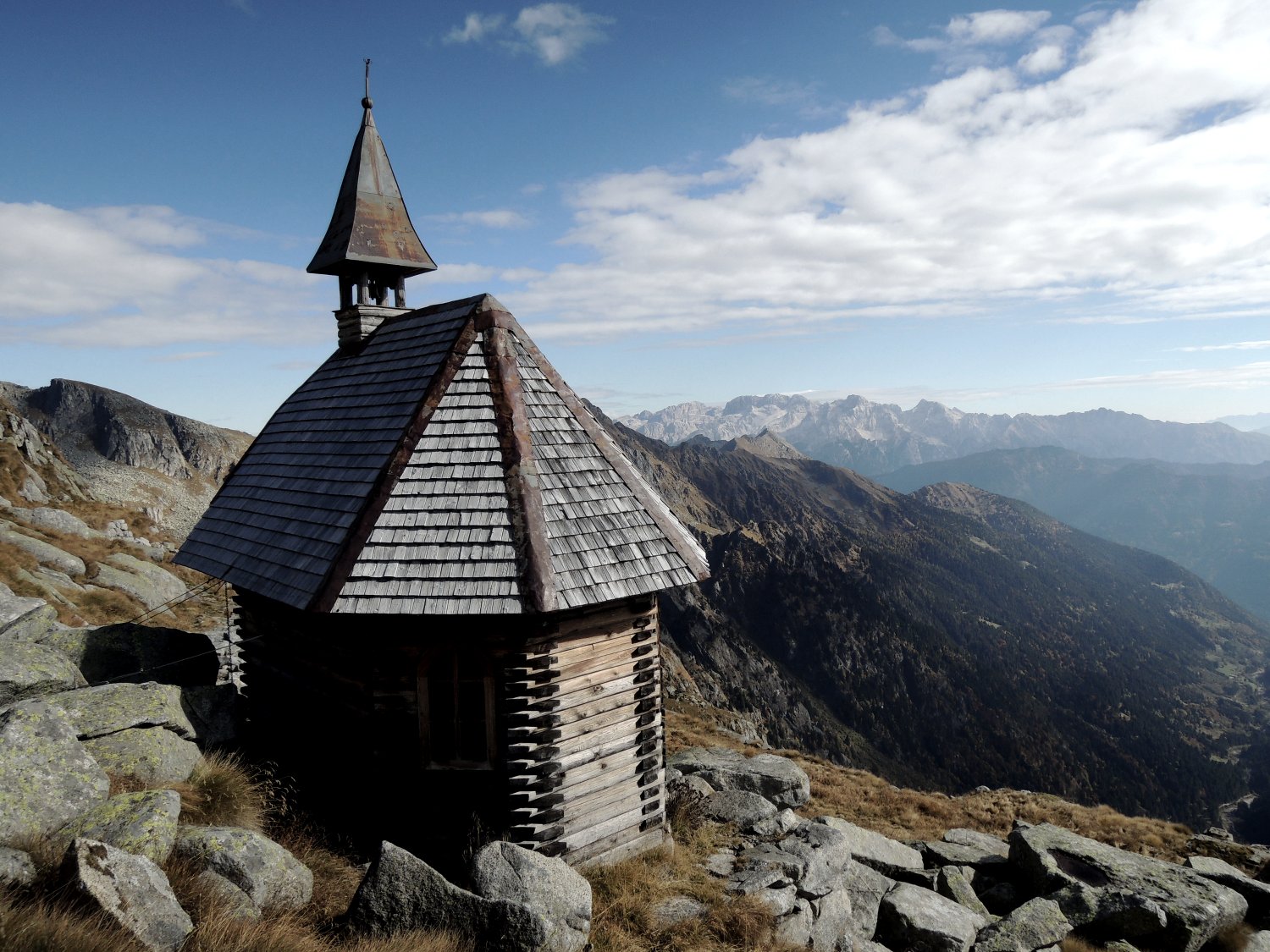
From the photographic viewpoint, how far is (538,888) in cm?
904

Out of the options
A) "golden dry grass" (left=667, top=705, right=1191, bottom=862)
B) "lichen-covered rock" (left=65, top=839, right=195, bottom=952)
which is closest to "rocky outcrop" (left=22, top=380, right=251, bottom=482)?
"golden dry grass" (left=667, top=705, right=1191, bottom=862)

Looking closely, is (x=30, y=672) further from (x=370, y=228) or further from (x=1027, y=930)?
(x=1027, y=930)

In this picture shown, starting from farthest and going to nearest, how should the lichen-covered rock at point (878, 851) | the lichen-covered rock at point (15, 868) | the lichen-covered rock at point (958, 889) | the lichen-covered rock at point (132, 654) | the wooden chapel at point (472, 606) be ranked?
the lichen-covered rock at point (878, 851), the lichen-covered rock at point (958, 889), the lichen-covered rock at point (132, 654), the wooden chapel at point (472, 606), the lichen-covered rock at point (15, 868)

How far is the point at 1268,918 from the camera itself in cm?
1513

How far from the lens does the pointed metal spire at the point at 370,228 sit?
1766cm

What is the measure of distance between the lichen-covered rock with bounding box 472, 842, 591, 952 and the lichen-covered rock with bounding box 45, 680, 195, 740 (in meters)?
6.20

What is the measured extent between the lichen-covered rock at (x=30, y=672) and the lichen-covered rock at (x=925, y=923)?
1521 cm

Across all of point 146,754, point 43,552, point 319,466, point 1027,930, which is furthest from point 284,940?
point 43,552

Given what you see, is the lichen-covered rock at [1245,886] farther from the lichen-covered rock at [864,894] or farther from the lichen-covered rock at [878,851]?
the lichen-covered rock at [864,894]

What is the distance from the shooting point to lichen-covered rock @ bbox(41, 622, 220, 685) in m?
14.5

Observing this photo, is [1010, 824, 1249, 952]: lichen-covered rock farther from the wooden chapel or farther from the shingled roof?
the shingled roof

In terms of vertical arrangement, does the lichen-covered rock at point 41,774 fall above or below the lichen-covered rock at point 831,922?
above

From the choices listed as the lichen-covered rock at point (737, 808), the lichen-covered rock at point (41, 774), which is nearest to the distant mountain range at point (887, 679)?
the lichen-covered rock at point (737, 808)

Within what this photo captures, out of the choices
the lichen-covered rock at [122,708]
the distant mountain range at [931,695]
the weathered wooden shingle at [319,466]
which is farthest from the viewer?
the distant mountain range at [931,695]
